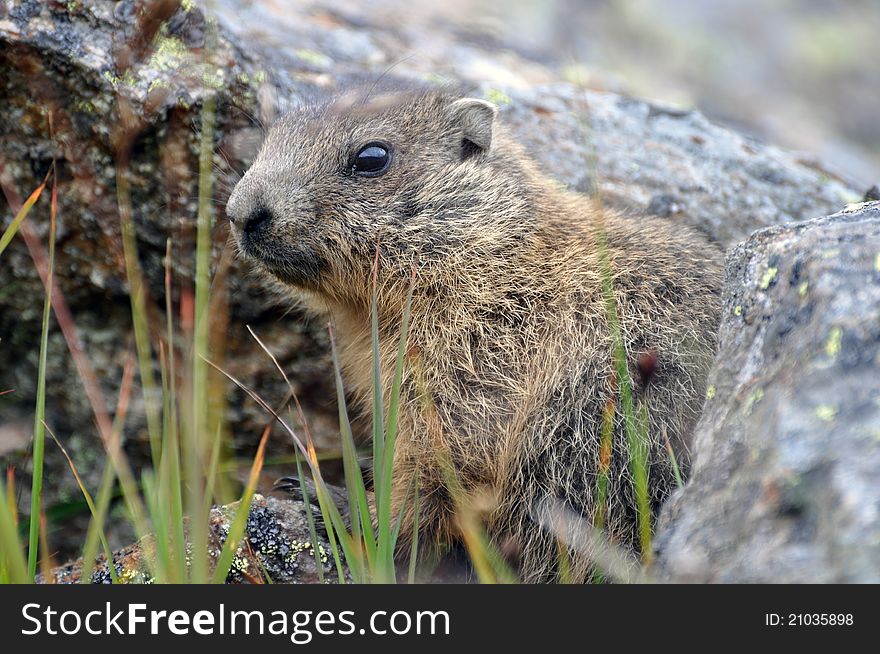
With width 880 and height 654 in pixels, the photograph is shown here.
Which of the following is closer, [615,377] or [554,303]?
[615,377]

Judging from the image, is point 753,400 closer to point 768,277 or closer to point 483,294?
point 768,277

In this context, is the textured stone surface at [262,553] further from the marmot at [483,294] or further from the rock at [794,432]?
the rock at [794,432]

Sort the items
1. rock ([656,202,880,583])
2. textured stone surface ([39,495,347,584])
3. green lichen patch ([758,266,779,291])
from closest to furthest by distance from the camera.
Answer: rock ([656,202,880,583]) → green lichen patch ([758,266,779,291]) → textured stone surface ([39,495,347,584])

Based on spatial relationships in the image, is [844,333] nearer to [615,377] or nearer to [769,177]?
[615,377]

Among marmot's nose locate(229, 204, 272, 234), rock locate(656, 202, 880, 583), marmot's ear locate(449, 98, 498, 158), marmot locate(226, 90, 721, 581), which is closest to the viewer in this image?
rock locate(656, 202, 880, 583)

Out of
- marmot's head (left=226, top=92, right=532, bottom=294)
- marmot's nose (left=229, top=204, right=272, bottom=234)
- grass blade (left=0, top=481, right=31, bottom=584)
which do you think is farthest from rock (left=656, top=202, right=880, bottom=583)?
marmot's nose (left=229, top=204, right=272, bottom=234)

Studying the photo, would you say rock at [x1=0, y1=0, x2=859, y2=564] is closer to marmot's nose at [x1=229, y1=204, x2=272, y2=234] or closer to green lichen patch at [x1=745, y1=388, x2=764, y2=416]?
marmot's nose at [x1=229, y1=204, x2=272, y2=234]

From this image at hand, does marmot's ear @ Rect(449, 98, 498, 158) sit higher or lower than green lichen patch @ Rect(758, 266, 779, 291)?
higher

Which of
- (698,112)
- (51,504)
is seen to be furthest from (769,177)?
(51,504)
